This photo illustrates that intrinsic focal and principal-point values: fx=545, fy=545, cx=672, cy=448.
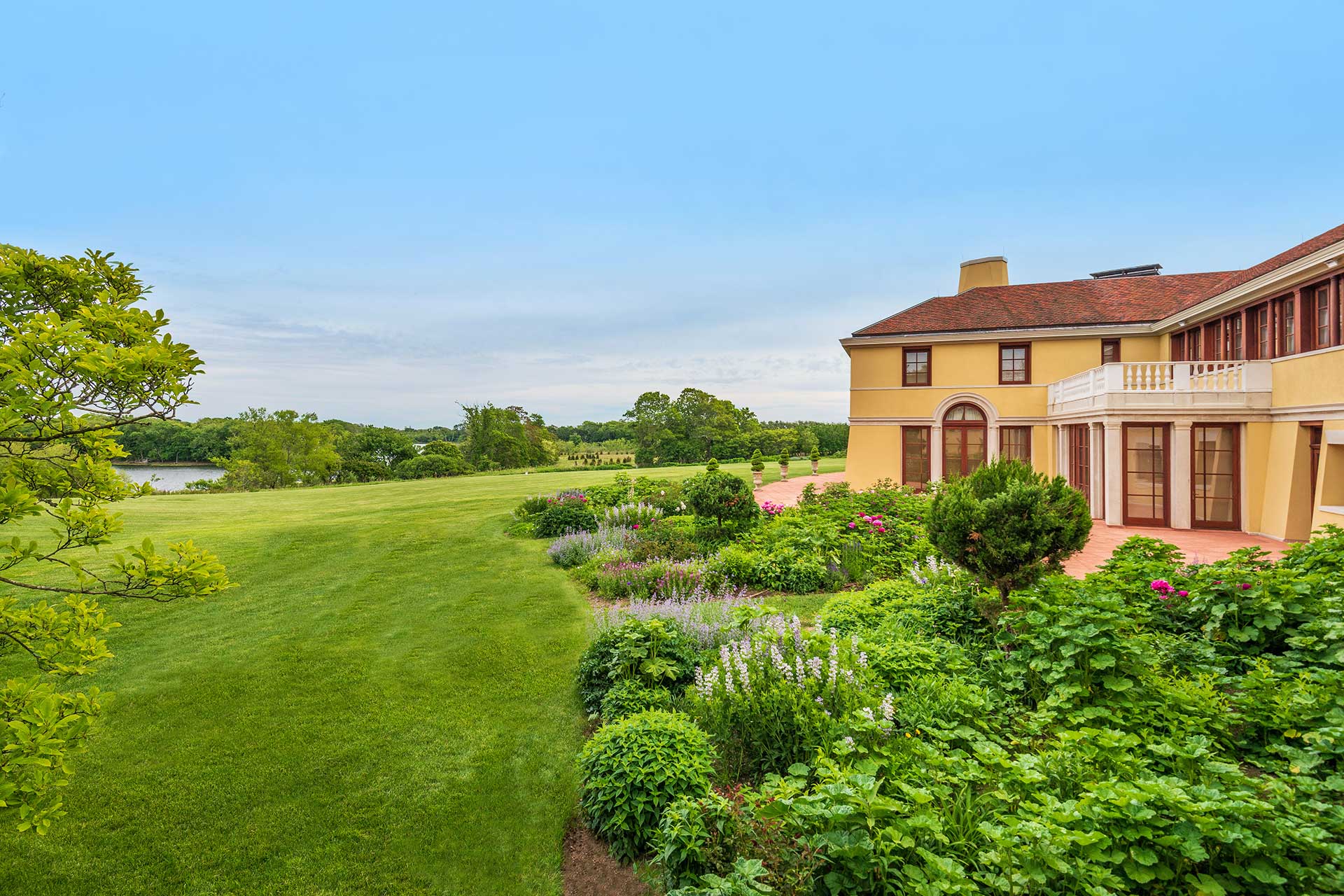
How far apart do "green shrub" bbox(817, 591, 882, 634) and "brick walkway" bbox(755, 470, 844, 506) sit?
8.77 m

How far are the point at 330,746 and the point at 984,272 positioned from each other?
25210 millimetres

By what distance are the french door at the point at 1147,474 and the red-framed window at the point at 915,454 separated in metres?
6.03

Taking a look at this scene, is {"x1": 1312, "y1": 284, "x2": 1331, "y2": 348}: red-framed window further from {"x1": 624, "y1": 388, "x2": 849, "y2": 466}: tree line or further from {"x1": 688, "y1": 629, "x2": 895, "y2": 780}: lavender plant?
{"x1": 624, "y1": 388, "x2": 849, "y2": 466}: tree line

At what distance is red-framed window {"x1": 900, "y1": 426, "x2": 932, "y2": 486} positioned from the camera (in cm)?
1956

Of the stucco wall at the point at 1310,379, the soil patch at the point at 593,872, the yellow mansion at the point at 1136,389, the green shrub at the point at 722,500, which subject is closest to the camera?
the soil patch at the point at 593,872

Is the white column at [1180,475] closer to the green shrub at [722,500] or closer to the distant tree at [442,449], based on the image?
the green shrub at [722,500]

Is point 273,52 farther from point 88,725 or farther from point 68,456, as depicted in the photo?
point 88,725

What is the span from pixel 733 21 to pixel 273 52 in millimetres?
8437

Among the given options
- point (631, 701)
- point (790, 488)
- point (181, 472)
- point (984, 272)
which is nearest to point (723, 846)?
point (631, 701)

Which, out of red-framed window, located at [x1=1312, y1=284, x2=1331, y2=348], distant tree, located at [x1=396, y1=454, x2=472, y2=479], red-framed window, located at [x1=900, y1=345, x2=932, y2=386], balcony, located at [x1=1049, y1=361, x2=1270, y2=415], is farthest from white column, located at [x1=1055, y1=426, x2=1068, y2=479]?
distant tree, located at [x1=396, y1=454, x2=472, y2=479]

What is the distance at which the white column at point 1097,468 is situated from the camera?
14.3 m

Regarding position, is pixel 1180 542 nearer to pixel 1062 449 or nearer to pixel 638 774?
pixel 1062 449

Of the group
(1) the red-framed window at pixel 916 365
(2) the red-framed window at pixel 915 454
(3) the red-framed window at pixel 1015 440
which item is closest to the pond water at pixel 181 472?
(2) the red-framed window at pixel 915 454

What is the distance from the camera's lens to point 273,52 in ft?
25.6
